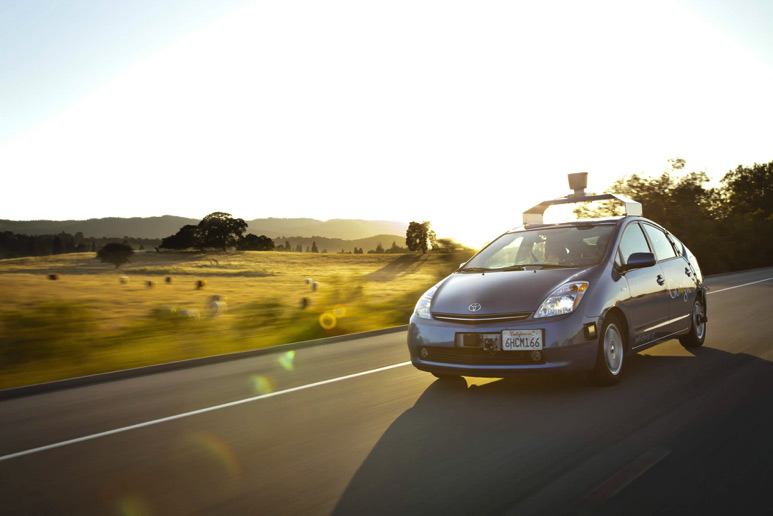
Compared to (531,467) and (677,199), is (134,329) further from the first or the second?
(677,199)

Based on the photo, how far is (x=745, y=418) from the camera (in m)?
5.17

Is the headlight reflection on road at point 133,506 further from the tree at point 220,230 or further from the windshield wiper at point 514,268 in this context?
the tree at point 220,230

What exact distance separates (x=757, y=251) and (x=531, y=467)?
40.1 meters

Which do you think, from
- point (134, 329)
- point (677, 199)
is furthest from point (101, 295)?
point (677, 199)

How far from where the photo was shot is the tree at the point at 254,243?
85188 mm

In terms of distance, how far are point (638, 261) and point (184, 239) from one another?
86.5 m

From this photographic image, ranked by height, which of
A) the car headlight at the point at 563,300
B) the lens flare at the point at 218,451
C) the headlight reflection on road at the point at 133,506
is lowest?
the lens flare at the point at 218,451

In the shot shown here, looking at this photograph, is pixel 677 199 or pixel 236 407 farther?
pixel 677 199

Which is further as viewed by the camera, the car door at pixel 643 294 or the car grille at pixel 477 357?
the car door at pixel 643 294

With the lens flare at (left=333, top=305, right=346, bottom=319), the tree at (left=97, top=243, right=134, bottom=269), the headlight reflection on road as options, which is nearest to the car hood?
the headlight reflection on road

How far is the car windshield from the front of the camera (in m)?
7.09

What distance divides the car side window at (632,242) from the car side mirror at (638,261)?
116 millimetres

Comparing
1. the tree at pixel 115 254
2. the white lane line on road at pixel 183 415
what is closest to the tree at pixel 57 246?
the tree at pixel 115 254

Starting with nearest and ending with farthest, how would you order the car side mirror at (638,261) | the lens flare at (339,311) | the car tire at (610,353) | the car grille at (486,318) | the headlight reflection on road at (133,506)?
1. the headlight reflection on road at (133,506)
2. the car grille at (486,318)
3. the car tire at (610,353)
4. the car side mirror at (638,261)
5. the lens flare at (339,311)
